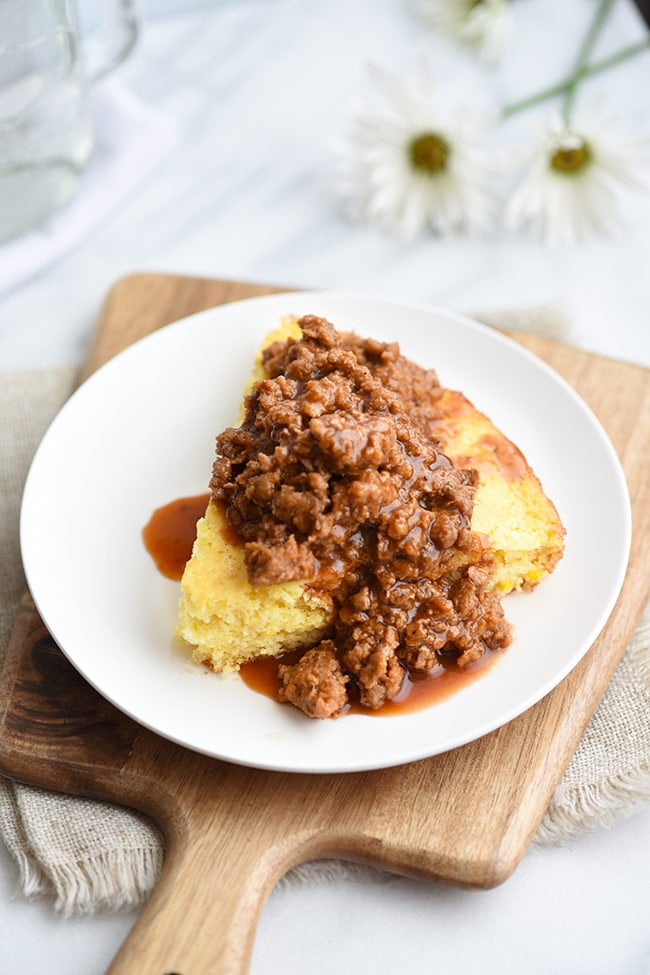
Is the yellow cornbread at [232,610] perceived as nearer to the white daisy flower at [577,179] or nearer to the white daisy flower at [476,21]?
the white daisy flower at [577,179]

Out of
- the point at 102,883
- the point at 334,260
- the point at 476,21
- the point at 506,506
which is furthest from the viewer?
the point at 476,21

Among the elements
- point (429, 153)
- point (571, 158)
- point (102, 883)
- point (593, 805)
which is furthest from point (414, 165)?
point (102, 883)

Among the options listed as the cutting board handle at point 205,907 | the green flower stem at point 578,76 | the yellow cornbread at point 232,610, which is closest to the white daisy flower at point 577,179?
the green flower stem at point 578,76

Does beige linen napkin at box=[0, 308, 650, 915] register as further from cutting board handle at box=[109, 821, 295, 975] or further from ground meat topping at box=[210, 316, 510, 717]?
ground meat topping at box=[210, 316, 510, 717]

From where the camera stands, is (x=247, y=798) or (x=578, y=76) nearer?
(x=247, y=798)

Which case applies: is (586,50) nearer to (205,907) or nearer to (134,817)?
(134,817)

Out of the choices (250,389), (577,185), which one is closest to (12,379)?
(250,389)

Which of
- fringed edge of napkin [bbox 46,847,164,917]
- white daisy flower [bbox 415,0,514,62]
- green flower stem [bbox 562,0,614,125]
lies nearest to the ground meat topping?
fringed edge of napkin [bbox 46,847,164,917]
